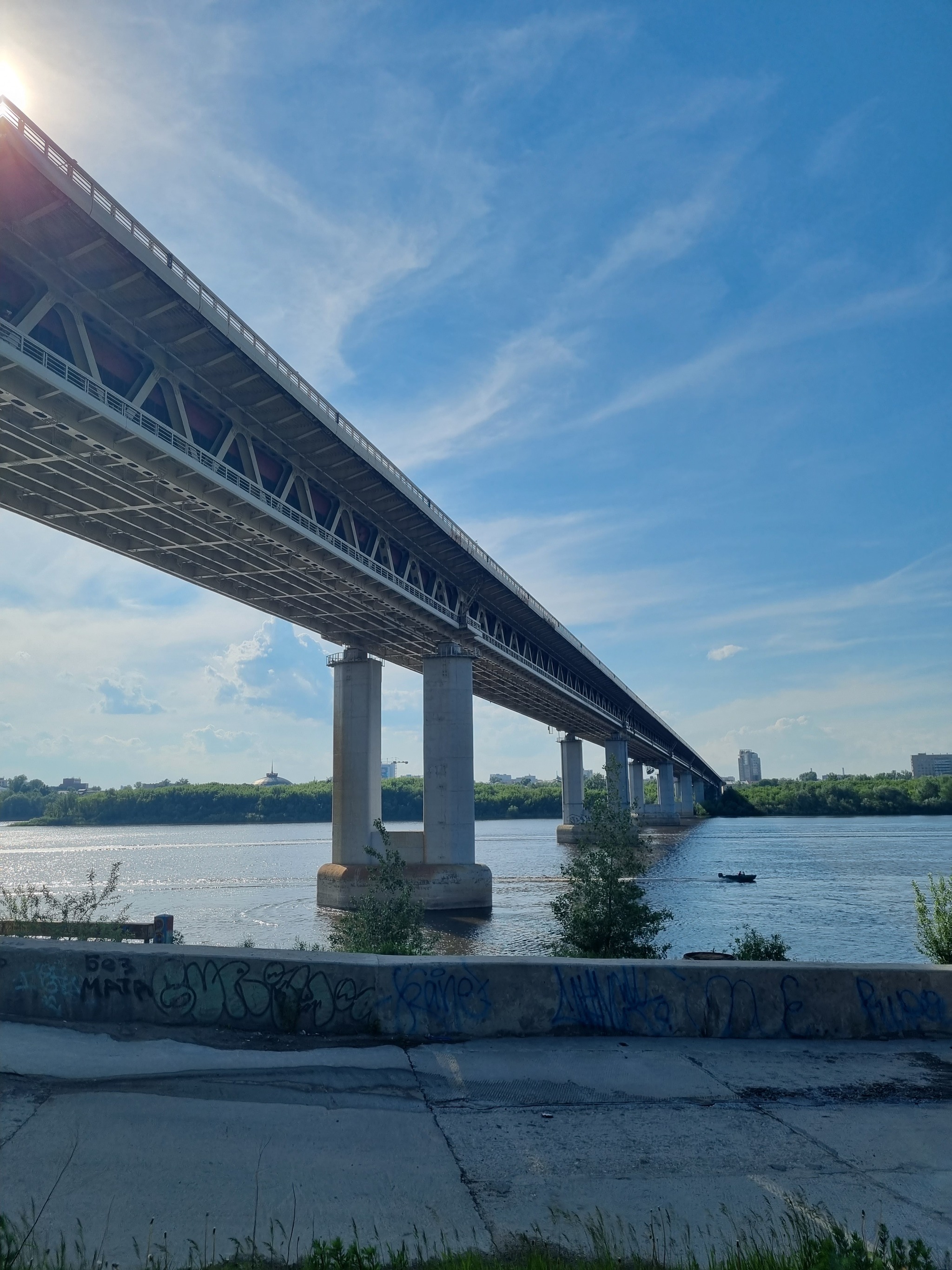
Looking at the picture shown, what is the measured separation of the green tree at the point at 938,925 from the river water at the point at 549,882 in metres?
12.3

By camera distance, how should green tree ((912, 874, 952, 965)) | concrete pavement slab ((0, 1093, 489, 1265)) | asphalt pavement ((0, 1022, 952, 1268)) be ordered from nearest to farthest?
concrete pavement slab ((0, 1093, 489, 1265))
asphalt pavement ((0, 1022, 952, 1268))
green tree ((912, 874, 952, 965))

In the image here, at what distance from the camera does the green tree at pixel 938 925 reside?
39.8 feet

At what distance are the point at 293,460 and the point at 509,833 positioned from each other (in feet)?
379

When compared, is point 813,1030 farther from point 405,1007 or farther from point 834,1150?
point 405,1007

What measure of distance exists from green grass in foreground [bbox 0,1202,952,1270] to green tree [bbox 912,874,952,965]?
7.83 m

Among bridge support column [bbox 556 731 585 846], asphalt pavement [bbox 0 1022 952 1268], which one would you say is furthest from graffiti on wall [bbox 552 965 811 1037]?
bridge support column [bbox 556 731 585 846]

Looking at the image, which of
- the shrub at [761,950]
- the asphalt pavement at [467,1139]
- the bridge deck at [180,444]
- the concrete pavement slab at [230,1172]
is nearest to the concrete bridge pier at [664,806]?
the bridge deck at [180,444]

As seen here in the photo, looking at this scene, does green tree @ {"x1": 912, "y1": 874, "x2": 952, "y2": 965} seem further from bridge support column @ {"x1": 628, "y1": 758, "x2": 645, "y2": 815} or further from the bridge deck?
bridge support column @ {"x1": 628, "y1": 758, "x2": 645, "y2": 815}

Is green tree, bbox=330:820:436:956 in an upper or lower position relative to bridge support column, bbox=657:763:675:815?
lower

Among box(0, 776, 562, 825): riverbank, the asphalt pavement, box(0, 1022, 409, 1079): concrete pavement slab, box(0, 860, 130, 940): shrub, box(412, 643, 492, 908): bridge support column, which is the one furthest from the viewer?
box(0, 776, 562, 825): riverbank

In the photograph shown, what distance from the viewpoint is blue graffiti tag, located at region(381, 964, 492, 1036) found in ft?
31.1

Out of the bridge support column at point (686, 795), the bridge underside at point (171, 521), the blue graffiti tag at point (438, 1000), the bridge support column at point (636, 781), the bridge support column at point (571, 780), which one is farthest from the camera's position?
the bridge support column at point (686, 795)

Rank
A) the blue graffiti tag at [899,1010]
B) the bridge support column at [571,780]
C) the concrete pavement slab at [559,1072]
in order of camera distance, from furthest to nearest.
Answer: the bridge support column at [571,780] → the blue graffiti tag at [899,1010] → the concrete pavement slab at [559,1072]

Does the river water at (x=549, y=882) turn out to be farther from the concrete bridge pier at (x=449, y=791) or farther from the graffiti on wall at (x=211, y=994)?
the graffiti on wall at (x=211, y=994)
